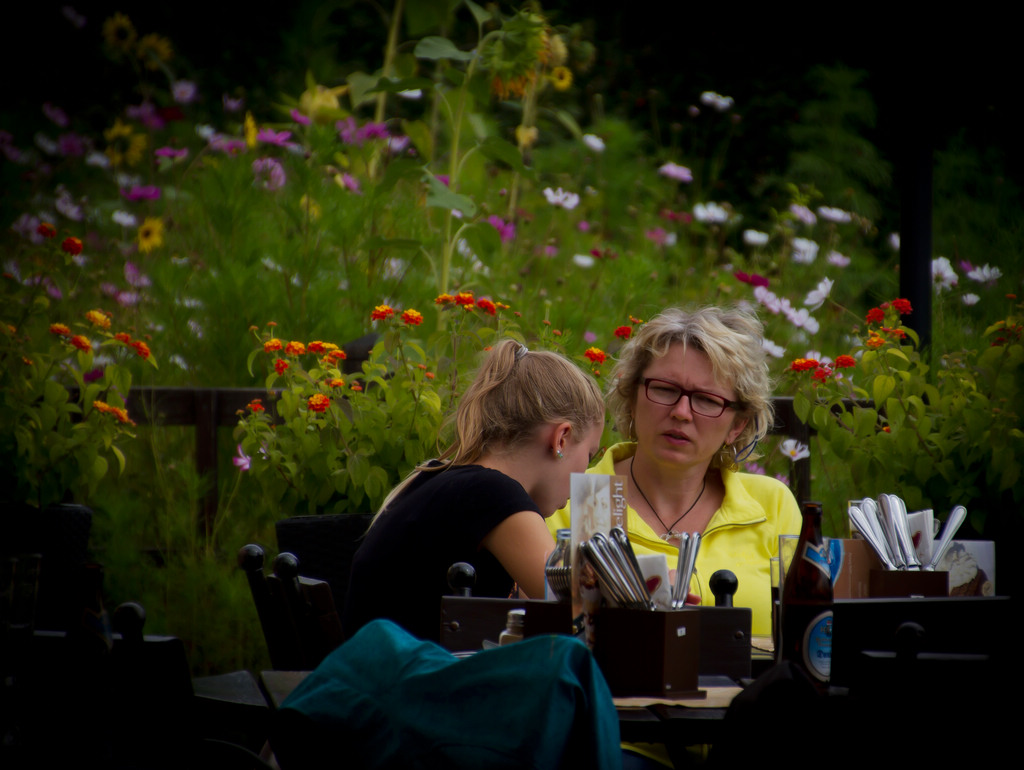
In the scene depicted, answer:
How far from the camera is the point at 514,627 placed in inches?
59.6

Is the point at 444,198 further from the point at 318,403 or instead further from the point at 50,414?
the point at 50,414

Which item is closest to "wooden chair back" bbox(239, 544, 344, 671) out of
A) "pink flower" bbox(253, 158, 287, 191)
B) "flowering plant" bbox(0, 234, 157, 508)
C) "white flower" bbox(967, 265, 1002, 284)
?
"flowering plant" bbox(0, 234, 157, 508)

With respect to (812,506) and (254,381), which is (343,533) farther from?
(254,381)

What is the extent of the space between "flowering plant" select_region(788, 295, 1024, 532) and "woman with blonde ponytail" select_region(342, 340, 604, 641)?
2.71 ft

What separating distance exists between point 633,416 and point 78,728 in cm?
173

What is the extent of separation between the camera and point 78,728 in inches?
46.3

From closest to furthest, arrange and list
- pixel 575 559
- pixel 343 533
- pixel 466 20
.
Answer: pixel 575 559, pixel 343 533, pixel 466 20

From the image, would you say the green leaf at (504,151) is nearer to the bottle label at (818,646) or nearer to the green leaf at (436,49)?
the green leaf at (436,49)

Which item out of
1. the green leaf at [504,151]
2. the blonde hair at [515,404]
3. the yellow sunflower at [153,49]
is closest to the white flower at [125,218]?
the yellow sunflower at [153,49]

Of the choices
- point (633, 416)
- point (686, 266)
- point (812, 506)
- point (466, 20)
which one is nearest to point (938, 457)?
point (633, 416)

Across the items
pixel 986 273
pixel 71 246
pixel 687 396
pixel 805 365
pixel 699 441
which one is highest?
pixel 986 273

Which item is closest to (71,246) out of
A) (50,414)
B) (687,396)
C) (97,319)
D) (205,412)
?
(97,319)

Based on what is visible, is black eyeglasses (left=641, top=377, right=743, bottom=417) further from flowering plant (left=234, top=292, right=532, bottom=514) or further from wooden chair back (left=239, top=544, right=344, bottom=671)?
wooden chair back (left=239, top=544, right=344, bottom=671)

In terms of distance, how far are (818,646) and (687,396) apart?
1.00 metres
